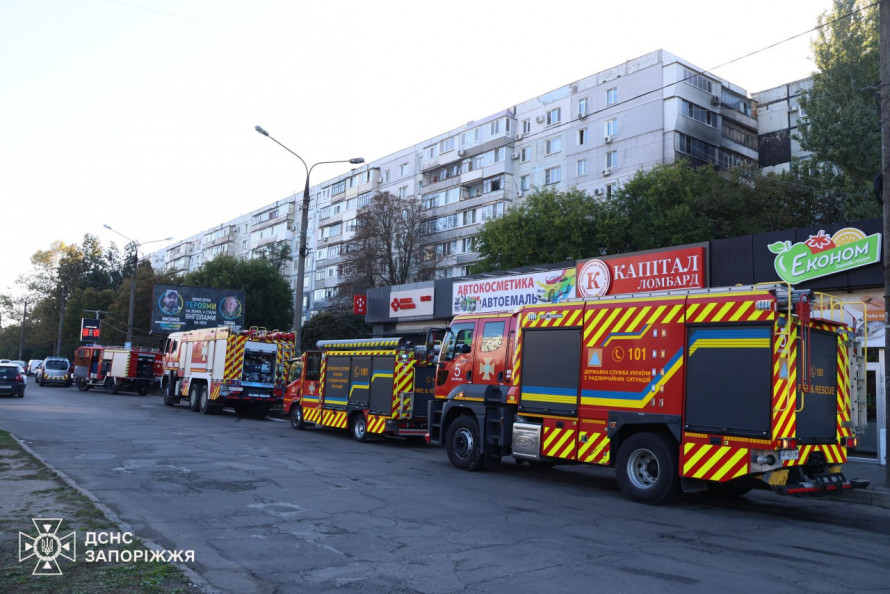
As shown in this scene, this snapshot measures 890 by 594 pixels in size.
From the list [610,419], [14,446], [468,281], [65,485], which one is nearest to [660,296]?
[610,419]

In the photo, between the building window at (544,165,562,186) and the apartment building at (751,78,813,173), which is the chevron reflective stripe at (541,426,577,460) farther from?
the apartment building at (751,78,813,173)

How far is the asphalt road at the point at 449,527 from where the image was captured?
5863 mm

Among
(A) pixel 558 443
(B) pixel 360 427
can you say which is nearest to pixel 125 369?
(B) pixel 360 427

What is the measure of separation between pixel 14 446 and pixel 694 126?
37.8 meters

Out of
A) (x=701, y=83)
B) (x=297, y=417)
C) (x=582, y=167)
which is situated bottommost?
(x=297, y=417)

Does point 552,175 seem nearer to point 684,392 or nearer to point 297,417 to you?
point 297,417

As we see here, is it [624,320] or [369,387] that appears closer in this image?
[624,320]

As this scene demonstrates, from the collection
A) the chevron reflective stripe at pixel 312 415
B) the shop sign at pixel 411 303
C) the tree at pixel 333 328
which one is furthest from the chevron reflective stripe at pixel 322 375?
the tree at pixel 333 328

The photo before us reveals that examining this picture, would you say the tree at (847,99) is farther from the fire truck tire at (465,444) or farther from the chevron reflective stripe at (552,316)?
the fire truck tire at (465,444)

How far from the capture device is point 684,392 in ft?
32.2

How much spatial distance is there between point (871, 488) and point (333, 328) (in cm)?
3487

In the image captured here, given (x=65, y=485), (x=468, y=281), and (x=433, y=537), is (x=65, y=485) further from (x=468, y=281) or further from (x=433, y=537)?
(x=468, y=281)

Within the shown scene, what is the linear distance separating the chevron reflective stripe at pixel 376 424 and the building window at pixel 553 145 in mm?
32992

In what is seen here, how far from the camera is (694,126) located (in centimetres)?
4031
